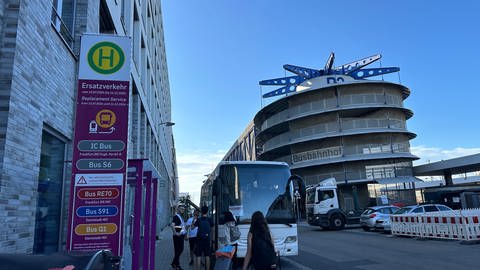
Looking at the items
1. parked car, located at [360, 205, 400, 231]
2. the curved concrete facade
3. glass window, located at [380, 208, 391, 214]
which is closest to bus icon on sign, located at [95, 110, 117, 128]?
parked car, located at [360, 205, 400, 231]

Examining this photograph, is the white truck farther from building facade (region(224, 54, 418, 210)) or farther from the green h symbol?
the green h symbol

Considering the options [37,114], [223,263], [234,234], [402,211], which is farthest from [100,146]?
[402,211]

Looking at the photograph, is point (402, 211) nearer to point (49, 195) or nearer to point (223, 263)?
point (223, 263)

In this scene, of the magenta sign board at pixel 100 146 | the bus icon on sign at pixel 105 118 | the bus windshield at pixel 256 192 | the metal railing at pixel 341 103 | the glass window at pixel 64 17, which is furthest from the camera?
the metal railing at pixel 341 103

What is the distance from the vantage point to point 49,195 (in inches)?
260

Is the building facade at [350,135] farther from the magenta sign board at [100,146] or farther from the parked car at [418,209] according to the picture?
the magenta sign board at [100,146]

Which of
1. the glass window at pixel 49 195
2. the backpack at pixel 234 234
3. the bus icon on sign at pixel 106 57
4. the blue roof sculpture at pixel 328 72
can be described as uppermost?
the blue roof sculpture at pixel 328 72

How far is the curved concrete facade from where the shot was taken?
132 ft

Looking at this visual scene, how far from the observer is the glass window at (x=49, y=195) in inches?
244

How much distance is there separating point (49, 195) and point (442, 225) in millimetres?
16270

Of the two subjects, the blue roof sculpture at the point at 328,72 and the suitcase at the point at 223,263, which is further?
the blue roof sculpture at the point at 328,72

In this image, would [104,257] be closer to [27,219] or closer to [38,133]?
[27,219]

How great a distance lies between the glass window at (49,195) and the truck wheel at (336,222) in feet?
67.7

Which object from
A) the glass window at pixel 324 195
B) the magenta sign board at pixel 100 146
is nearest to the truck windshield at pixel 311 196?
the glass window at pixel 324 195
